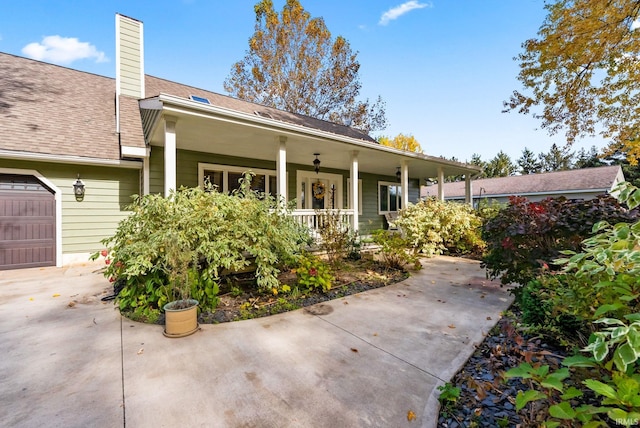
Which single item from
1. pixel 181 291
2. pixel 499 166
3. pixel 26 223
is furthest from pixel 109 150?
pixel 499 166

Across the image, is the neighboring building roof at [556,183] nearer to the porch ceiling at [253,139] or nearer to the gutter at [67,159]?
the porch ceiling at [253,139]

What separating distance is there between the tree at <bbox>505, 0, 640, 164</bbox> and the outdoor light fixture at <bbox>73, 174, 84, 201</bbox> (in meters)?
11.3

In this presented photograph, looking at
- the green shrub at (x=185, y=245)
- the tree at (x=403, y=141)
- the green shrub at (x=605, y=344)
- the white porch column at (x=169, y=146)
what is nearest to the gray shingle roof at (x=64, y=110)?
the white porch column at (x=169, y=146)

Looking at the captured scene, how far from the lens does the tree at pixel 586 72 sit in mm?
6059

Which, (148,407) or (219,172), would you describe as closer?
(148,407)

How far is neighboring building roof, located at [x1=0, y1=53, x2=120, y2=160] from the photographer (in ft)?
19.8

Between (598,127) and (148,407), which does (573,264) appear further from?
(598,127)

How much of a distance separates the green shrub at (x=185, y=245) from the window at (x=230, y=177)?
3177mm

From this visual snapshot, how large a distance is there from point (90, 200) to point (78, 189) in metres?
0.34

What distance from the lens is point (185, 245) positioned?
3.29 m

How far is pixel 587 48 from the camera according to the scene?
20.6ft

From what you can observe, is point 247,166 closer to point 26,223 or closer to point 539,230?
point 26,223

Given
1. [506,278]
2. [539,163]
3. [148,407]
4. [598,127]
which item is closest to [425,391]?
[148,407]

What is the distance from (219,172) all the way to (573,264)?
24.8ft
